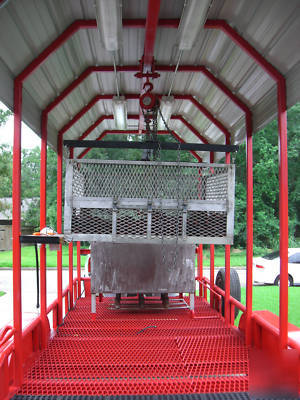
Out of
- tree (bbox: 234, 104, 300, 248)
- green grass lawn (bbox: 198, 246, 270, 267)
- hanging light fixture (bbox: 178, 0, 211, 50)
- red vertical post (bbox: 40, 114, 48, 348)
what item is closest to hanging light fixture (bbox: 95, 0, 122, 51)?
hanging light fixture (bbox: 178, 0, 211, 50)

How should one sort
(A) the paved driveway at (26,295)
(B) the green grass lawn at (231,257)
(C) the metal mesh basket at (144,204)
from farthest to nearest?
(B) the green grass lawn at (231,257) → (A) the paved driveway at (26,295) → (C) the metal mesh basket at (144,204)

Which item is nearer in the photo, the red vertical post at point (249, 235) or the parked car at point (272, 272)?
the red vertical post at point (249, 235)

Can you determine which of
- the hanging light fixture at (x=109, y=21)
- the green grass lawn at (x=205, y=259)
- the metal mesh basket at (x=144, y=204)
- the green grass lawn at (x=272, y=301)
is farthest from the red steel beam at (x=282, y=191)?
the green grass lawn at (x=205, y=259)

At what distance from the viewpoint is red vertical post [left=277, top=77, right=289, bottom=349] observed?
157 inches

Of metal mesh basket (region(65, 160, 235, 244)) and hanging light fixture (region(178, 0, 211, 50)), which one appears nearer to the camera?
hanging light fixture (region(178, 0, 211, 50))

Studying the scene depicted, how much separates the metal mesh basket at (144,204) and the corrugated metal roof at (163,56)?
3.64ft

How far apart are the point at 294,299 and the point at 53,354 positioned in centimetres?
891

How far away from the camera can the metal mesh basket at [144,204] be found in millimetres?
4438

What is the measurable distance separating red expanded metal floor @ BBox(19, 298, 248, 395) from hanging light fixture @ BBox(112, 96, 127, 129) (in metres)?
3.98

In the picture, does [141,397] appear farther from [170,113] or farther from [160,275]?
[170,113]

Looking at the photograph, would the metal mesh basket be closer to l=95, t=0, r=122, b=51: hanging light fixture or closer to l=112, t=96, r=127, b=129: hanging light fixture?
l=95, t=0, r=122, b=51: hanging light fixture

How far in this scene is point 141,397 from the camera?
3.57m

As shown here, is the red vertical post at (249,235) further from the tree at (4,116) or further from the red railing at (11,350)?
the tree at (4,116)

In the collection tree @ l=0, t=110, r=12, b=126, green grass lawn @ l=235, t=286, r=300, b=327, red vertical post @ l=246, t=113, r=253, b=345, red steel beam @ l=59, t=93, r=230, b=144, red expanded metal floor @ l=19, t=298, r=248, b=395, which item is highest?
tree @ l=0, t=110, r=12, b=126
